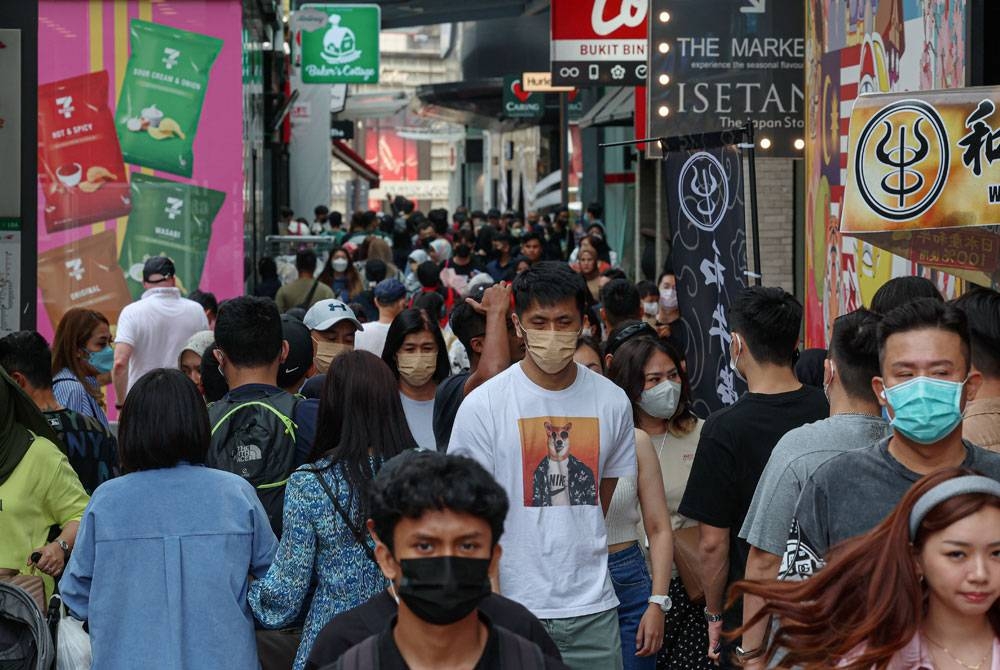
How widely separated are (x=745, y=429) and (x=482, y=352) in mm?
1471

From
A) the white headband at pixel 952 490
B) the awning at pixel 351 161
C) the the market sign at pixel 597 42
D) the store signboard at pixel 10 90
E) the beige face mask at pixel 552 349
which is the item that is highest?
the awning at pixel 351 161

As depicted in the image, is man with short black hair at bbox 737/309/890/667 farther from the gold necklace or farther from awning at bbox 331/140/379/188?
awning at bbox 331/140/379/188

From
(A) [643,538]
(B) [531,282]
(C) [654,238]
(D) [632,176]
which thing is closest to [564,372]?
(B) [531,282]

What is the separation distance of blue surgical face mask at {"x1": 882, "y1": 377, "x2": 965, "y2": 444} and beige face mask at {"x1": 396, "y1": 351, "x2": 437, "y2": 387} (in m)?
3.24

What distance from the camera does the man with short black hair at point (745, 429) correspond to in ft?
17.7

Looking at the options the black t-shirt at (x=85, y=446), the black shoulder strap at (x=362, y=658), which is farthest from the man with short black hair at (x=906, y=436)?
the black t-shirt at (x=85, y=446)

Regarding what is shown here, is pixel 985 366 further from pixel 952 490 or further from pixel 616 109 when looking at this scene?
pixel 616 109

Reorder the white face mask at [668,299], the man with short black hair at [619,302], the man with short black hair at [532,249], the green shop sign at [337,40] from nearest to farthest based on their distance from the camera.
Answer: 1. the man with short black hair at [619,302]
2. the white face mask at [668,299]
3. the man with short black hair at [532,249]
4. the green shop sign at [337,40]

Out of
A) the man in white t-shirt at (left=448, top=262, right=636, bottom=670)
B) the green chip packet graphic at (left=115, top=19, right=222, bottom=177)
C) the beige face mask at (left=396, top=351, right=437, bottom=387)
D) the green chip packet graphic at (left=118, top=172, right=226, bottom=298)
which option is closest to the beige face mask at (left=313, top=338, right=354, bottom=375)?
the beige face mask at (left=396, top=351, right=437, bottom=387)

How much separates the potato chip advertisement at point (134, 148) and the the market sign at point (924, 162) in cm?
985

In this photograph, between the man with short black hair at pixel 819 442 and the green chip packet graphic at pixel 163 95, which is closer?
the man with short black hair at pixel 819 442

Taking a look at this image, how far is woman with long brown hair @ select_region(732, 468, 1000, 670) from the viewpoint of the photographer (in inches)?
130

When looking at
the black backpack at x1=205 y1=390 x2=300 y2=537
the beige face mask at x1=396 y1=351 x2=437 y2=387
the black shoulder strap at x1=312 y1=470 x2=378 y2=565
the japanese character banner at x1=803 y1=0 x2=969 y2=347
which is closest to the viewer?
the black shoulder strap at x1=312 y1=470 x2=378 y2=565

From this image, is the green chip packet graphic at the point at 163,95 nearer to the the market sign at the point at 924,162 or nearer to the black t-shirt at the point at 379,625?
the the market sign at the point at 924,162
